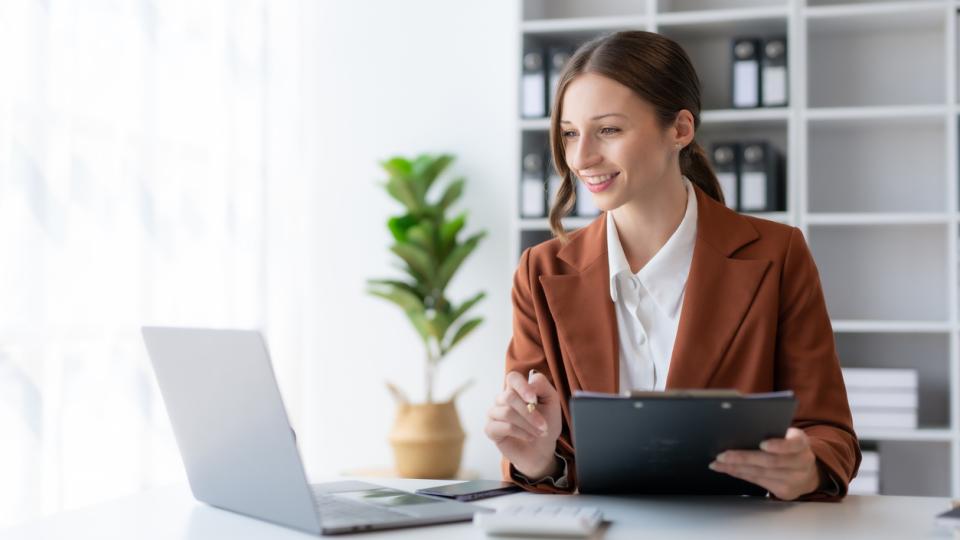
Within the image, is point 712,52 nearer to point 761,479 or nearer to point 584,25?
point 584,25

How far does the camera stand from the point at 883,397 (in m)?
3.14

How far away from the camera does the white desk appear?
1.17 m

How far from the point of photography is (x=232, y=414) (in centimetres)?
119

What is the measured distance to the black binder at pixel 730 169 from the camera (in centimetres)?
323

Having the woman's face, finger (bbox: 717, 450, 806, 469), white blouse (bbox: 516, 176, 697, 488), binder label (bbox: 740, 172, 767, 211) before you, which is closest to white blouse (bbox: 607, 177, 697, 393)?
white blouse (bbox: 516, 176, 697, 488)

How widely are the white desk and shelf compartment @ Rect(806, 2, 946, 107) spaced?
7.72ft

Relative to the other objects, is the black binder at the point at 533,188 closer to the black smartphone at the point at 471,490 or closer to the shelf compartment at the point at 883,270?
the shelf compartment at the point at 883,270

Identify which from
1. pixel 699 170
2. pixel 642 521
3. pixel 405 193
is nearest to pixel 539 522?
pixel 642 521

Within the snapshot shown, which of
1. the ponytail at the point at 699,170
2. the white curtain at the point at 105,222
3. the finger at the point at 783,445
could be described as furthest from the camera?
the white curtain at the point at 105,222

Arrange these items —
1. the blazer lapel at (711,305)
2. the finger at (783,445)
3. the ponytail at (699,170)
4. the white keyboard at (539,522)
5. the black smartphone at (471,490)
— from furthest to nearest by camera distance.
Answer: the ponytail at (699,170) → the blazer lapel at (711,305) → the black smartphone at (471,490) → the finger at (783,445) → the white keyboard at (539,522)

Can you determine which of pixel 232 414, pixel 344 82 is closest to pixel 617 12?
pixel 344 82

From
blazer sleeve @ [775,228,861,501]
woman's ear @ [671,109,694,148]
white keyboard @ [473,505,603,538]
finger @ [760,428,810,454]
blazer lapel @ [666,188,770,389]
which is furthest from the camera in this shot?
woman's ear @ [671,109,694,148]

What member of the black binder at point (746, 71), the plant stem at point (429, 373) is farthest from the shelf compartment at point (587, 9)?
the plant stem at point (429, 373)

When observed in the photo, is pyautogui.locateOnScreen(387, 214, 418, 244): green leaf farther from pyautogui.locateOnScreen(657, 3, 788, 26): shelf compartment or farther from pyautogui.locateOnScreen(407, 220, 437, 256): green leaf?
pyautogui.locateOnScreen(657, 3, 788, 26): shelf compartment
